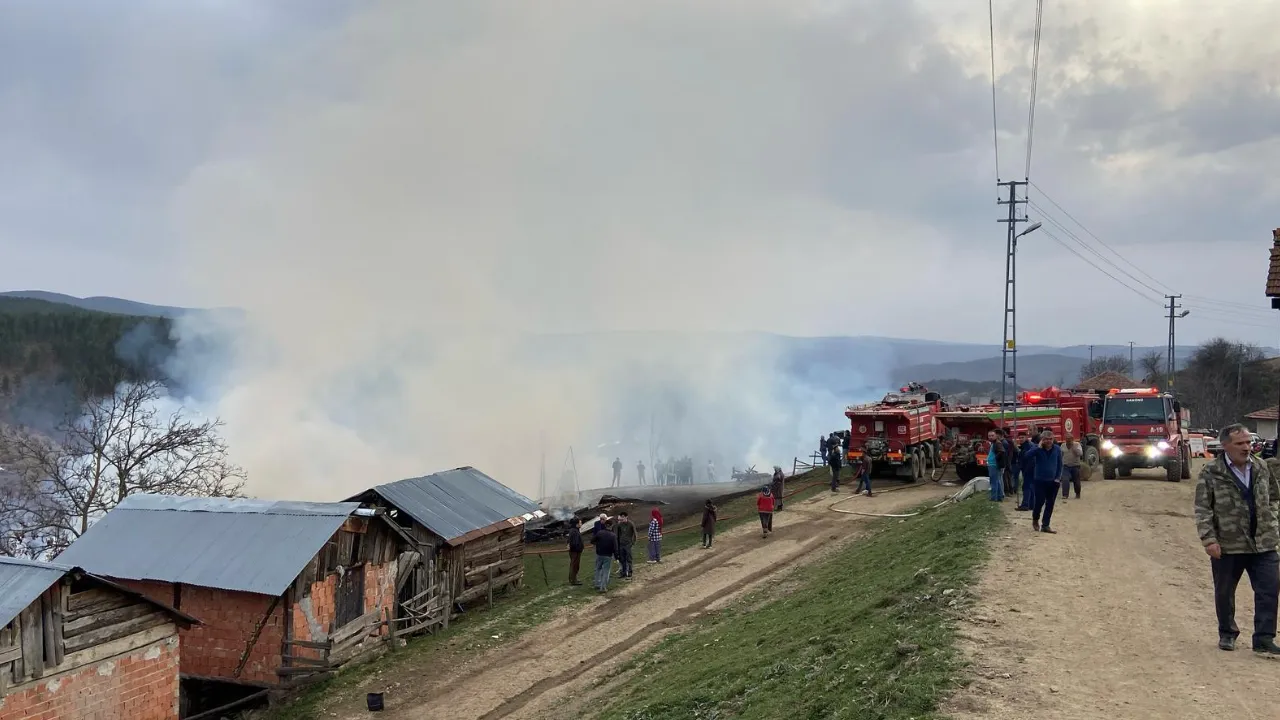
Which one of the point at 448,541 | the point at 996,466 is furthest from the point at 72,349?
the point at 996,466

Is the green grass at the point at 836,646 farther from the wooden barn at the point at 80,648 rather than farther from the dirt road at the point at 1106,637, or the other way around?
the wooden barn at the point at 80,648

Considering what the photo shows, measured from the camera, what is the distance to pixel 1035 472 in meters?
17.1

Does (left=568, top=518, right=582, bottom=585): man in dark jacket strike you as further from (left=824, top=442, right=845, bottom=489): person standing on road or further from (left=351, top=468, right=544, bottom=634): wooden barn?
(left=824, top=442, right=845, bottom=489): person standing on road

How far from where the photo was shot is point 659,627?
19094 mm

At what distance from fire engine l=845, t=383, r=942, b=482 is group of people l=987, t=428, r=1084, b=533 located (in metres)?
4.85

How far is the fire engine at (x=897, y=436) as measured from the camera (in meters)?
32.4

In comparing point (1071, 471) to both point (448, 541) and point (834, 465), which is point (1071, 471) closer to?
point (834, 465)

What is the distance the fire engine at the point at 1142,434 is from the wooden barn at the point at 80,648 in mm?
26919

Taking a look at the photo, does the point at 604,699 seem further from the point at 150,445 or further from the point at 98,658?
the point at 150,445

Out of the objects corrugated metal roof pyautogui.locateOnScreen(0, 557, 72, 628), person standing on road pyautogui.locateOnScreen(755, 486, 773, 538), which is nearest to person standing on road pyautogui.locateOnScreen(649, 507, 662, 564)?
person standing on road pyautogui.locateOnScreen(755, 486, 773, 538)

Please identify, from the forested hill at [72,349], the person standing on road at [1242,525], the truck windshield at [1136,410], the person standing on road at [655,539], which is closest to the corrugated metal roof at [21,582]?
the person standing on road at [1242,525]

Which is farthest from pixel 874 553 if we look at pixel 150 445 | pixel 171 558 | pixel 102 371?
pixel 102 371

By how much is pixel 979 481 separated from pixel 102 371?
9250 centimetres

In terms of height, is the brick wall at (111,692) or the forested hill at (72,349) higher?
the forested hill at (72,349)
